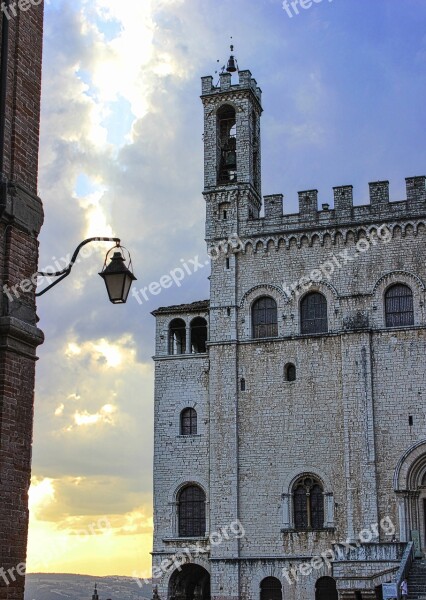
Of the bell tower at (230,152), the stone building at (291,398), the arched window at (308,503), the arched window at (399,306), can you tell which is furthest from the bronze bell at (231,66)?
the arched window at (308,503)

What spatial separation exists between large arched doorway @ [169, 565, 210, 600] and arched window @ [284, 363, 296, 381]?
8.61 metres

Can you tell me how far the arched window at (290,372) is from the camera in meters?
38.3

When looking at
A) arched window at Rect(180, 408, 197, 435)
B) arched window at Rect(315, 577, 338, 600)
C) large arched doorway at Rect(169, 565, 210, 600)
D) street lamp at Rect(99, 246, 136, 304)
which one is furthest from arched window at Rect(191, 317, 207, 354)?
street lamp at Rect(99, 246, 136, 304)

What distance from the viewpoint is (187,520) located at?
38594 millimetres

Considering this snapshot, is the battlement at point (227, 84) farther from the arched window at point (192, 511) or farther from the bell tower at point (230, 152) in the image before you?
the arched window at point (192, 511)

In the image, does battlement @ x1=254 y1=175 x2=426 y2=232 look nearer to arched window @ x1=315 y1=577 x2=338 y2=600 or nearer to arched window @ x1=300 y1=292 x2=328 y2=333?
arched window @ x1=300 y1=292 x2=328 y2=333

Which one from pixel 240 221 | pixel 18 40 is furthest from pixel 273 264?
pixel 18 40

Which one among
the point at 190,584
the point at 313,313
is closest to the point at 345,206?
the point at 313,313

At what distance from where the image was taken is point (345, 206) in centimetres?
3931

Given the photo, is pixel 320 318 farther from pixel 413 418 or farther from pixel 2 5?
pixel 2 5

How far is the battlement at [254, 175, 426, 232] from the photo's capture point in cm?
3838

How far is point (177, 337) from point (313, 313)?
247 inches

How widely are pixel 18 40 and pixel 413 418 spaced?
26.8 m

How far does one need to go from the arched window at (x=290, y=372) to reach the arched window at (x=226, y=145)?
343 inches
